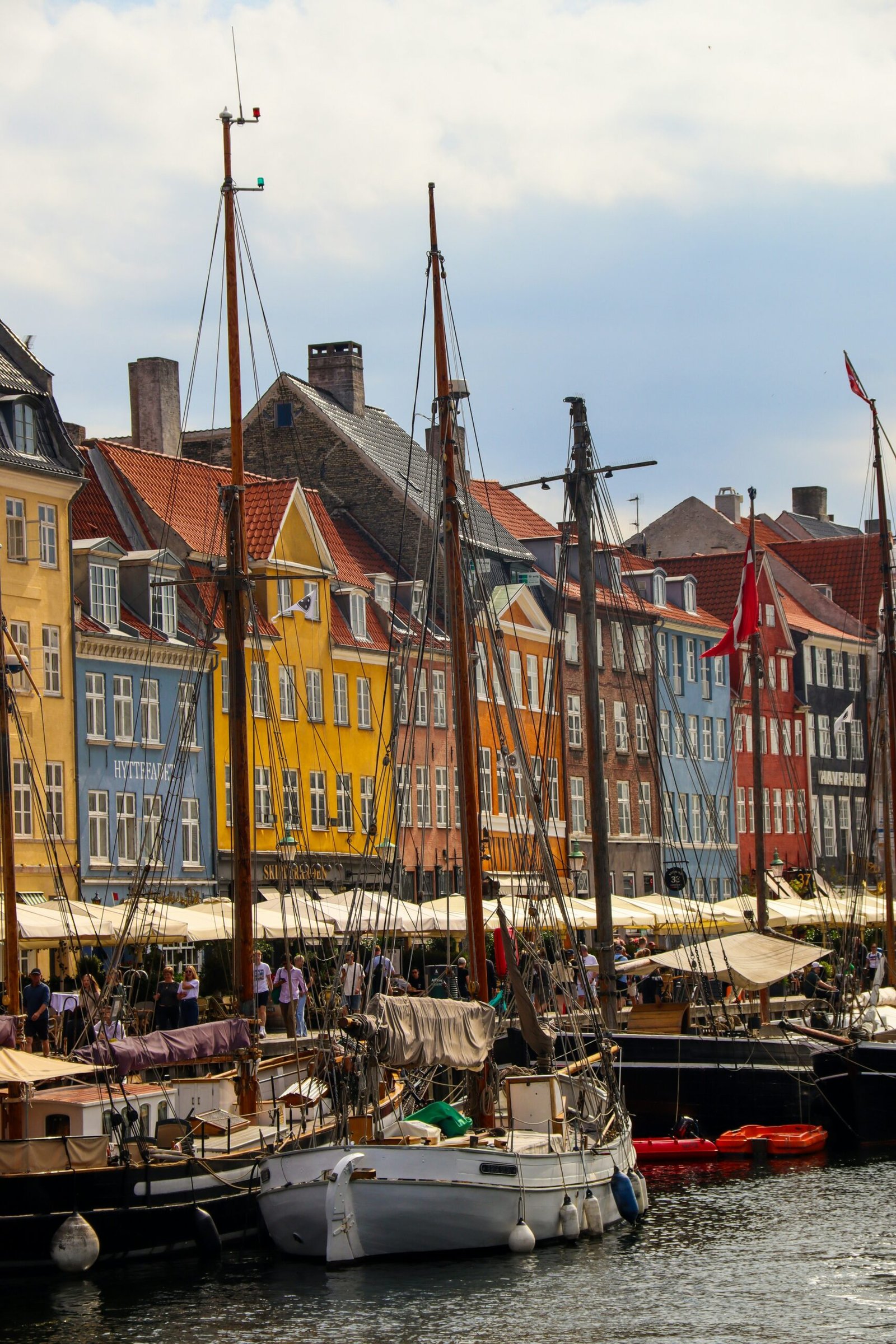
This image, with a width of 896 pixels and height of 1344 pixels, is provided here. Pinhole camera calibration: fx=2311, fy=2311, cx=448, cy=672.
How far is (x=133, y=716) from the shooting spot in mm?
59625

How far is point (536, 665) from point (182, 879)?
25.7 m

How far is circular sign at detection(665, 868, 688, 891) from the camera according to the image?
4753 cm

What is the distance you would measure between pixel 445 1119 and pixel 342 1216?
330 centimetres

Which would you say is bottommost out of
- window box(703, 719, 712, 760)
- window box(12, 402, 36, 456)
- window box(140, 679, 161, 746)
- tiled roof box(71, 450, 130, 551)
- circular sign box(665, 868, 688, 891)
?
circular sign box(665, 868, 688, 891)

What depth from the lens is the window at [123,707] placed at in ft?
193

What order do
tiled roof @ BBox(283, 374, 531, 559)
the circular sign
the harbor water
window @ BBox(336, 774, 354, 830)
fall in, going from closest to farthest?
the harbor water, the circular sign, window @ BBox(336, 774, 354, 830), tiled roof @ BBox(283, 374, 531, 559)

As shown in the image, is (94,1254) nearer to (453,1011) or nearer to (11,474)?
(453,1011)

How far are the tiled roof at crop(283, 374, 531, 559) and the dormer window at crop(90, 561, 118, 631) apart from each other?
15.9m

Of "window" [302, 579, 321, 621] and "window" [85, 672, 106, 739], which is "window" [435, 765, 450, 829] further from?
"window" [85, 672, 106, 739]

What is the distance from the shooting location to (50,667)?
185 ft

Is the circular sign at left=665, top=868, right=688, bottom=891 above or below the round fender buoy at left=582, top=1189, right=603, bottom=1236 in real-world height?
above

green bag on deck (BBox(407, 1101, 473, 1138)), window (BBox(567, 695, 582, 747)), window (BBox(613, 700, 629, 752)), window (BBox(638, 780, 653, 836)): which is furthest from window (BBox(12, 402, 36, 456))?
window (BBox(638, 780, 653, 836))

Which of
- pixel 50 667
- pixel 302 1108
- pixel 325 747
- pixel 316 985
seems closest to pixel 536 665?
pixel 325 747

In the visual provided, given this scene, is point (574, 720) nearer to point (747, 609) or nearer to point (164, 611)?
point (164, 611)
